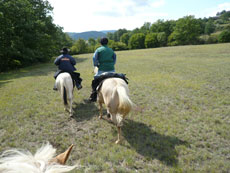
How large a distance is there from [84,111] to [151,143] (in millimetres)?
3058

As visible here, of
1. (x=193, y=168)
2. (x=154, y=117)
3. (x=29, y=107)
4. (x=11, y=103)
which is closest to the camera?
(x=193, y=168)

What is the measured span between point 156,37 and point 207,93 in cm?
6264

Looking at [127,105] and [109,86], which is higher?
[109,86]

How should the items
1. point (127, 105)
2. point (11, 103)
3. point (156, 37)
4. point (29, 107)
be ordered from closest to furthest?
point (127, 105), point (29, 107), point (11, 103), point (156, 37)

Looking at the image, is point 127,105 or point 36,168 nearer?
point 36,168

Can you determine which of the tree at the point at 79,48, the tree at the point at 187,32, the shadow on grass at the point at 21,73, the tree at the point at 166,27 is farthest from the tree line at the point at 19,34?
the tree at the point at 166,27

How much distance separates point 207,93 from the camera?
707 centimetres

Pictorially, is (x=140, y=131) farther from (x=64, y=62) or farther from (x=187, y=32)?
(x=187, y=32)

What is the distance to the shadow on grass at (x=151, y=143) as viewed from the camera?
317 cm

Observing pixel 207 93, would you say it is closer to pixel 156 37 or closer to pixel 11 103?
pixel 11 103

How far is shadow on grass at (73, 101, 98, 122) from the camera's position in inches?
205

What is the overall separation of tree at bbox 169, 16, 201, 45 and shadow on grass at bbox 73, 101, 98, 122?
57158 millimetres

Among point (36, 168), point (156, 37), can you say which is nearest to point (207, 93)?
point (36, 168)

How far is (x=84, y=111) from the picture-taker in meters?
5.70
